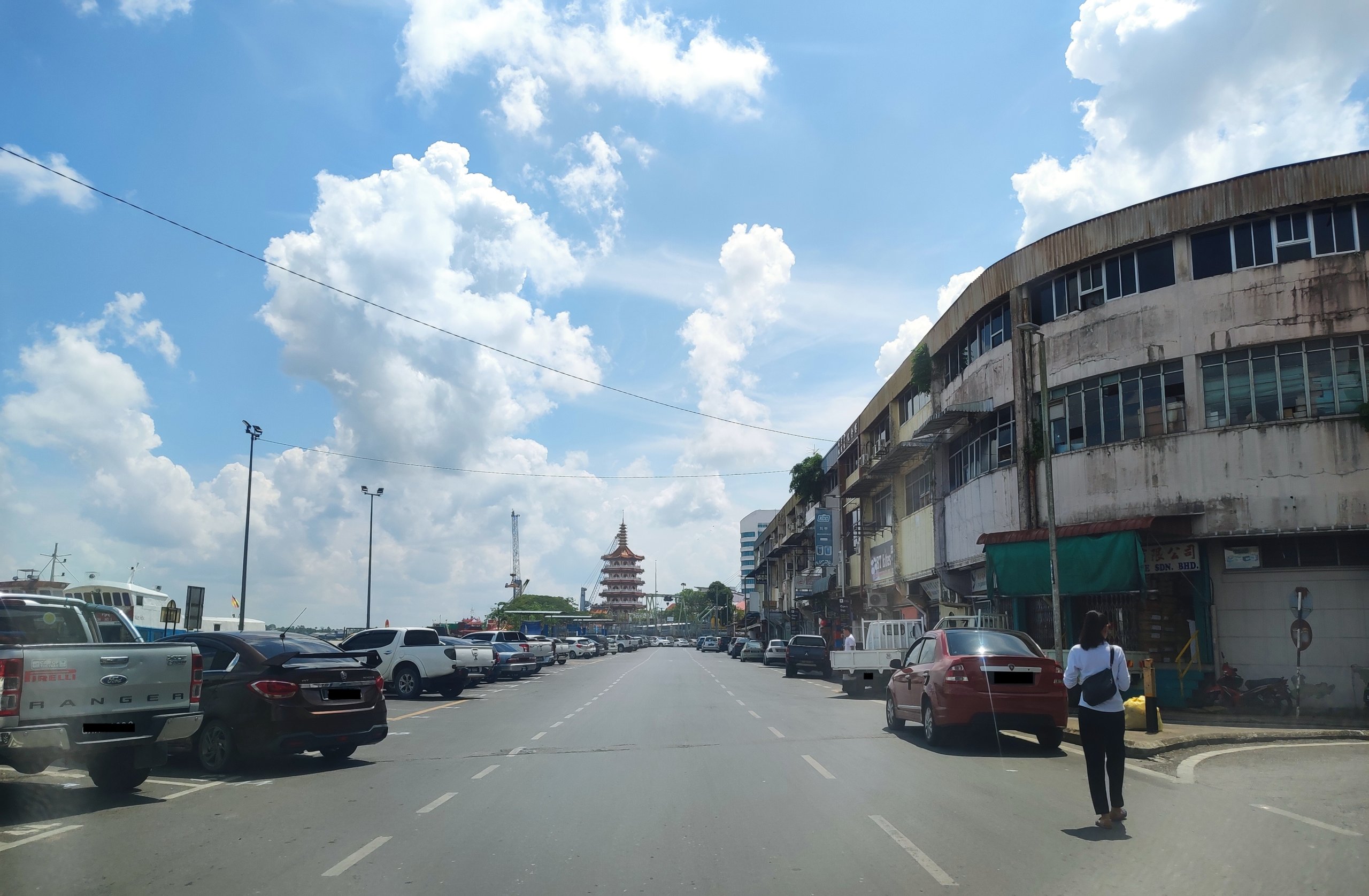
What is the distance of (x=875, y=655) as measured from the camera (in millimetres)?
26312

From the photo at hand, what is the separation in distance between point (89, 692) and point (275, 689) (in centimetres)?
294

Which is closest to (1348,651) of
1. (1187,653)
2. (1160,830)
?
(1187,653)

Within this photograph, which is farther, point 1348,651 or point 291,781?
point 1348,651

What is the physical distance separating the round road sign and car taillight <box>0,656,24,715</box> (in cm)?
2058

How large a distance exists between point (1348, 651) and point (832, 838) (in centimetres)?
1802

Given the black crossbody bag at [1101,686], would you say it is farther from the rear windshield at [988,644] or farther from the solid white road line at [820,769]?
the rear windshield at [988,644]

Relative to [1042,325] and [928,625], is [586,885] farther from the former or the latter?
[928,625]

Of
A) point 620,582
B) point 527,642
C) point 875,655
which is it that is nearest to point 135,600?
point 527,642

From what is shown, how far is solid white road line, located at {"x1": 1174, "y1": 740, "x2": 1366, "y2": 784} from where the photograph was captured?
38.3ft

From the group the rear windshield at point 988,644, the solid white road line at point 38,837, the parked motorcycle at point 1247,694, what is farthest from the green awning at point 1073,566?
the solid white road line at point 38,837

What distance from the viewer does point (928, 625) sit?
38.5 meters

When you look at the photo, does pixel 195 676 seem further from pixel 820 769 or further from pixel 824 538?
pixel 824 538

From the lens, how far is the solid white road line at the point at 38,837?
7781 millimetres

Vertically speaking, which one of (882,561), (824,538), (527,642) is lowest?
(527,642)
